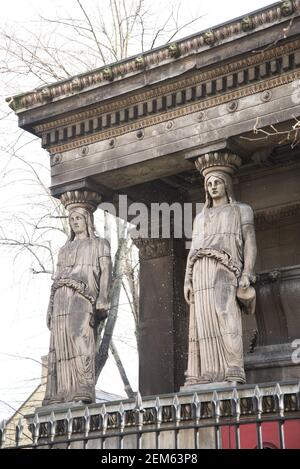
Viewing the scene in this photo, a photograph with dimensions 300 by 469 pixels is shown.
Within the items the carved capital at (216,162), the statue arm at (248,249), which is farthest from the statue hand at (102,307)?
the carved capital at (216,162)

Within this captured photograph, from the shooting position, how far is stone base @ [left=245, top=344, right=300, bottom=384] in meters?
12.7

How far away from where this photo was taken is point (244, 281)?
1203 centimetres

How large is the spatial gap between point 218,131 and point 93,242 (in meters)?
2.55

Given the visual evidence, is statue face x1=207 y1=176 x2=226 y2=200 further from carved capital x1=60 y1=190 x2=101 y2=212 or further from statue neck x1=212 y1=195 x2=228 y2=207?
carved capital x1=60 y1=190 x2=101 y2=212

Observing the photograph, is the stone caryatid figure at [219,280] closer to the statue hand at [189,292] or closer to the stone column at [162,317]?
the statue hand at [189,292]

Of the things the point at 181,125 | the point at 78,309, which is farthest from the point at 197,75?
the point at 78,309

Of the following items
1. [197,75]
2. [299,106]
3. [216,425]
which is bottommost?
[216,425]

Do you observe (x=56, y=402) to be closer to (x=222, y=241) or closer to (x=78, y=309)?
(x=78, y=309)

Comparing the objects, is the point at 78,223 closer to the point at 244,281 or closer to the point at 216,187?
the point at 216,187

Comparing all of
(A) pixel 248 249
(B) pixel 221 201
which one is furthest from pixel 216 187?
(A) pixel 248 249

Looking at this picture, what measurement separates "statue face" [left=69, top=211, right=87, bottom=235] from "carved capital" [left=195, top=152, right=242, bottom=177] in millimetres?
2115

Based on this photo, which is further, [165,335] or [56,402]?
[165,335]

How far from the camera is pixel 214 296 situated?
12.0m

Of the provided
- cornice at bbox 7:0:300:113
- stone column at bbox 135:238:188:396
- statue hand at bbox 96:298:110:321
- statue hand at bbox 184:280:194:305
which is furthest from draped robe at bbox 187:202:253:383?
stone column at bbox 135:238:188:396
